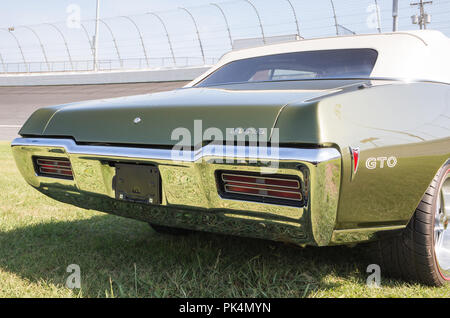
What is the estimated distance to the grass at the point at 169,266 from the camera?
2227 mm

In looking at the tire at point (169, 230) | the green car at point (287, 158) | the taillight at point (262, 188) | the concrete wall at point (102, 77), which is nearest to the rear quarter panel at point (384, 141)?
the green car at point (287, 158)

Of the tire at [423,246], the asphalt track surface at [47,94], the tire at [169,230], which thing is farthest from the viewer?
the asphalt track surface at [47,94]

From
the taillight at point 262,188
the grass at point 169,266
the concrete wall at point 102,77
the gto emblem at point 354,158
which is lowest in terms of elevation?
the concrete wall at point 102,77

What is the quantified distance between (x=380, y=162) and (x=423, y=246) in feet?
2.05

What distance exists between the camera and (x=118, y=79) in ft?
97.0

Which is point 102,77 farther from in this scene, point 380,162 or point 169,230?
point 380,162

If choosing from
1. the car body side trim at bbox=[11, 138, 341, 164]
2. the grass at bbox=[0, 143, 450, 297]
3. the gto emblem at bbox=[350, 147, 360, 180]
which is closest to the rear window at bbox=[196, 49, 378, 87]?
the gto emblem at bbox=[350, 147, 360, 180]

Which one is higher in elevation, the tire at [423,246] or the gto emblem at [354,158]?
the gto emblem at [354,158]

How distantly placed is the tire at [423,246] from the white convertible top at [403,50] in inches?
21.9

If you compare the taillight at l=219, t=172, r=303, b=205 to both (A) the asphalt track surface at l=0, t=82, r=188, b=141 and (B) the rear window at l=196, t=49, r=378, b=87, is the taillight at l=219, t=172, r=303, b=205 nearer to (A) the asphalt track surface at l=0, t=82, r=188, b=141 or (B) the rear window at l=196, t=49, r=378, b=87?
(B) the rear window at l=196, t=49, r=378, b=87

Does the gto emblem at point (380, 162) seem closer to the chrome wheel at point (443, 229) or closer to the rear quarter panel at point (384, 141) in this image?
the rear quarter panel at point (384, 141)

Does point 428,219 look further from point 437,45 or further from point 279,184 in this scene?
point 437,45

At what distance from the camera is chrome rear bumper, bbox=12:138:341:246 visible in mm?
1657
